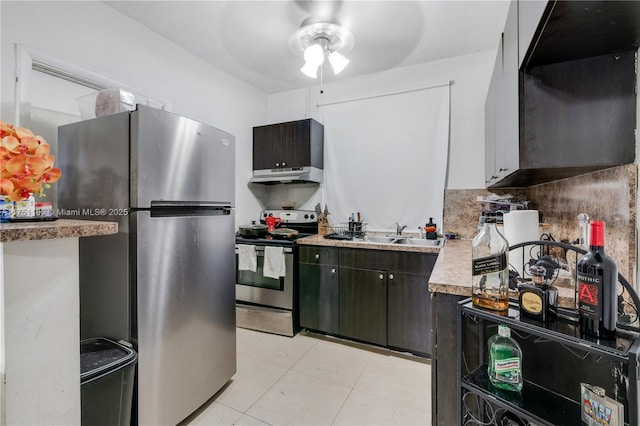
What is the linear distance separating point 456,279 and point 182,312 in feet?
4.67

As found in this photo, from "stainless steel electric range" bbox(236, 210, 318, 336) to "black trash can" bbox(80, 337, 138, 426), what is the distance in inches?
56.8

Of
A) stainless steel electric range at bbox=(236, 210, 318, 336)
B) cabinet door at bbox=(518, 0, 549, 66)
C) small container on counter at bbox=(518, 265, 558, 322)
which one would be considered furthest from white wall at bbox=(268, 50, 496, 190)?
small container on counter at bbox=(518, 265, 558, 322)

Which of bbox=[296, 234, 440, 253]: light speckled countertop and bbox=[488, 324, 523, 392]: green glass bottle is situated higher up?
bbox=[296, 234, 440, 253]: light speckled countertop

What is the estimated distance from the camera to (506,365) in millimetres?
922

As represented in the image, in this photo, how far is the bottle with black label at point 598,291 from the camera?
0.70 metres

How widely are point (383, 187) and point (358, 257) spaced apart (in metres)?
0.91

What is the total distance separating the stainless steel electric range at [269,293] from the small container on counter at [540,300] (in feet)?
6.51

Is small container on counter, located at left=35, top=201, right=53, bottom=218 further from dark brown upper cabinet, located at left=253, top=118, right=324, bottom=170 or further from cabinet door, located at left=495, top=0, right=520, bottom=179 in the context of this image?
dark brown upper cabinet, located at left=253, top=118, right=324, bottom=170

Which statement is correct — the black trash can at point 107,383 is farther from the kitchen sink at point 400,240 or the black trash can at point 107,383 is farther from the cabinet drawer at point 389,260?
the kitchen sink at point 400,240

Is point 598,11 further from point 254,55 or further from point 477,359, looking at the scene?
point 254,55

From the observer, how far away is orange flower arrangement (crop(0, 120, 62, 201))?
31.2 inches

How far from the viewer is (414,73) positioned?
286cm

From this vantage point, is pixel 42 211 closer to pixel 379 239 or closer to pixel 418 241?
pixel 379 239

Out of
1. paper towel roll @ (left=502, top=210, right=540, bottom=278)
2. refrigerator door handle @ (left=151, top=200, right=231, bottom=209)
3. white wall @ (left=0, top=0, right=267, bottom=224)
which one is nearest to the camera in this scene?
paper towel roll @ (left=502, top=210, right=540, bottom=278)
